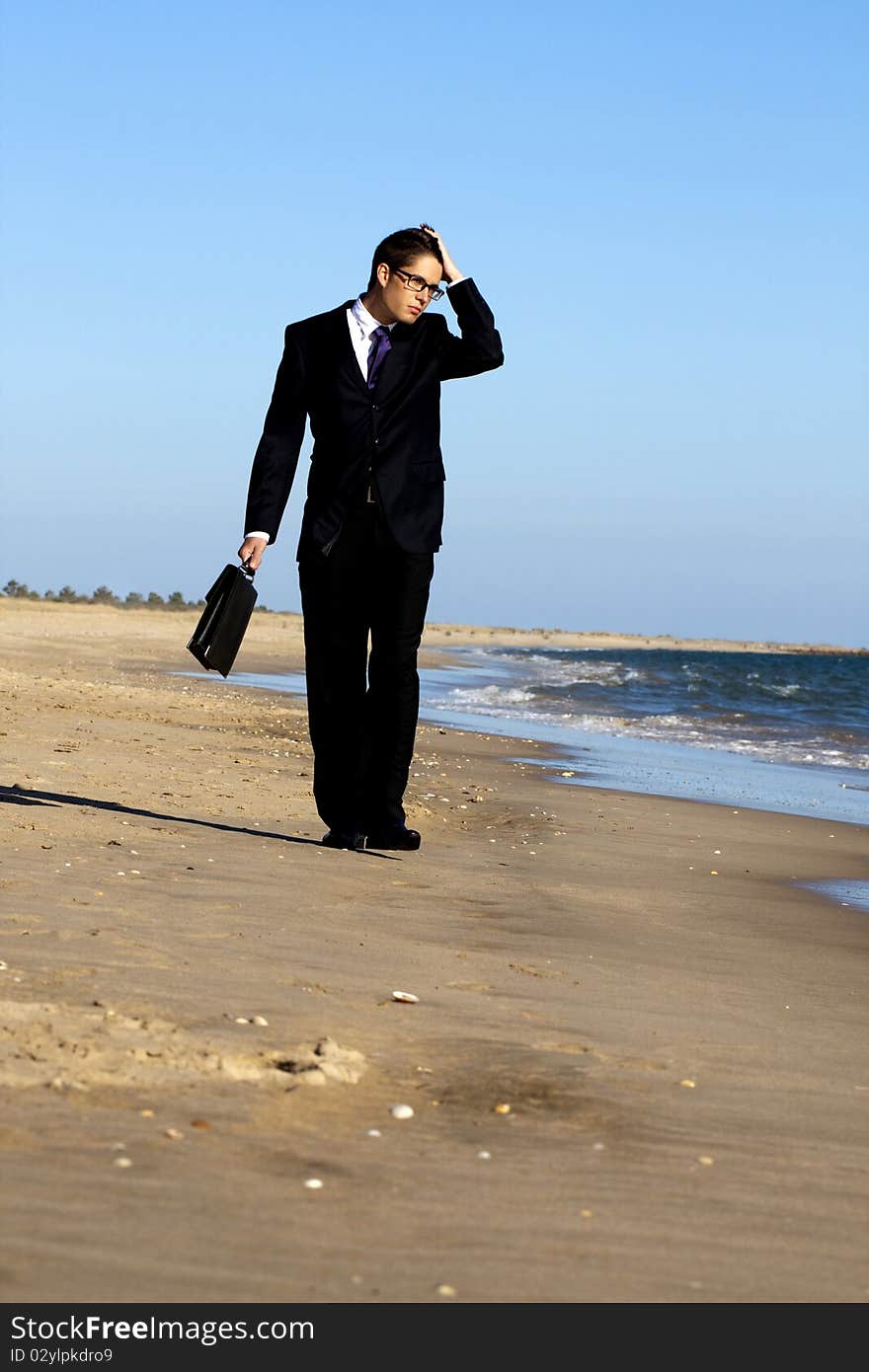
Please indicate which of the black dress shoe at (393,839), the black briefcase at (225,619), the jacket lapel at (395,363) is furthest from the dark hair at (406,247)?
the black dress shoe at (393,839)

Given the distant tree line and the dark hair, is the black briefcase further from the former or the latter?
the distant tree line

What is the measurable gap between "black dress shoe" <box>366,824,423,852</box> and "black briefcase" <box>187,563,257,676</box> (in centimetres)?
85

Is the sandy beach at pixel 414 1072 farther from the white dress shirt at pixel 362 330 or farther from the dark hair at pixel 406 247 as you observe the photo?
the dark hair at pixel 406 247

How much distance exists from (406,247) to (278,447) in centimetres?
84

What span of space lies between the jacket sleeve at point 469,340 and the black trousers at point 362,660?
0.60 meters

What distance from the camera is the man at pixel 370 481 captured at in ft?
17.2

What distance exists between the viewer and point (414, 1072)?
114 inches

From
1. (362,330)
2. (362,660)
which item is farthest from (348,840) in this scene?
(362,330)

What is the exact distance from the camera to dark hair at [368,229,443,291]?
516 centimetres

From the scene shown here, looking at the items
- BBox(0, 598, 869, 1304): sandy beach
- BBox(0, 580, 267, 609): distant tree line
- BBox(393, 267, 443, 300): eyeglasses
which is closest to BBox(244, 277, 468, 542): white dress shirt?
BBox(393, 267, 443, 300): eyeglasses

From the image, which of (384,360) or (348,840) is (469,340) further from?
(348,840)

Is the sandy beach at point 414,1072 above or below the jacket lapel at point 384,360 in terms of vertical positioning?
below

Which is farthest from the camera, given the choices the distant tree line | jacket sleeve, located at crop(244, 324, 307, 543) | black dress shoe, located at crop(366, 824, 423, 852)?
the distant tree line
